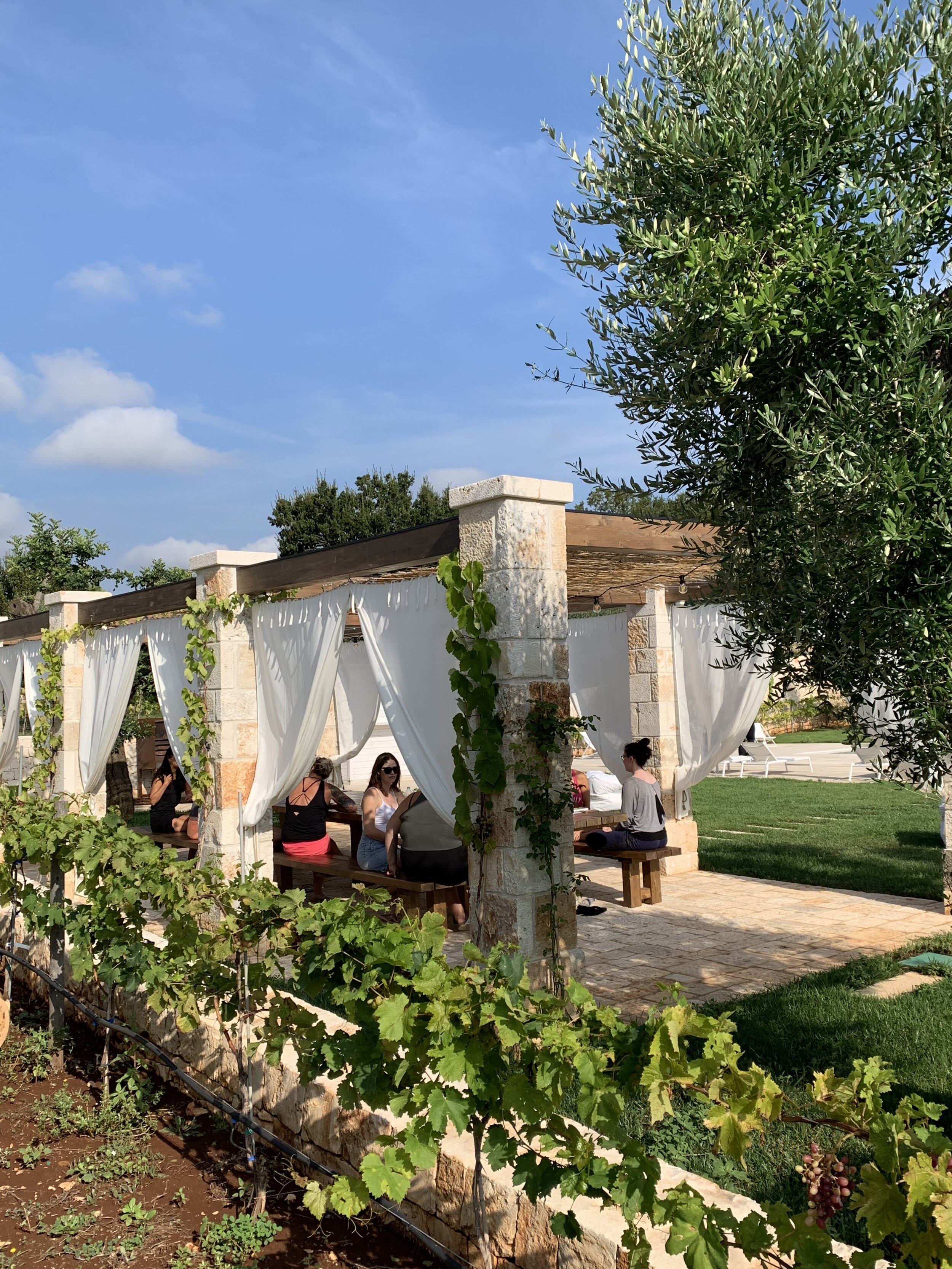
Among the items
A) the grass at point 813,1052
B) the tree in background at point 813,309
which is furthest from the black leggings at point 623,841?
the tree in background at point 813,309

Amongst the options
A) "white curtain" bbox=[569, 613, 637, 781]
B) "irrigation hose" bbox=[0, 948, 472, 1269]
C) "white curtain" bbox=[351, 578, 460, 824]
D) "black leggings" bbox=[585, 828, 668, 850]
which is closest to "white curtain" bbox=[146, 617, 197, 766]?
"irrigation hose" bbox=[0, 948, 472, 1269]

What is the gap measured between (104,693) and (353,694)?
373 cm

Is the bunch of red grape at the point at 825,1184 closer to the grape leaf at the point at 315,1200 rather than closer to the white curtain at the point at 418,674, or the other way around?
the grape leaf at the point at 315,1200

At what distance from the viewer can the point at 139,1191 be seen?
3.60 metres

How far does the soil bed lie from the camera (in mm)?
3180

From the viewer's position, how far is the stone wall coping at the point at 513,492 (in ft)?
15.5

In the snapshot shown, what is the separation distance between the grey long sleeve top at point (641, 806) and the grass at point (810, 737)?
618 inches

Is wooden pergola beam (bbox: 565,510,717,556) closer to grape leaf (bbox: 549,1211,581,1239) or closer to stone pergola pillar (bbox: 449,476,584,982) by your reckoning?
stone pergola pillar (bbox: 449,476,584,982)

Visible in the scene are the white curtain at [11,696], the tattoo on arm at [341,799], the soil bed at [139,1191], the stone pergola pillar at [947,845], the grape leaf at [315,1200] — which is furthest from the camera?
the white curtain at [11,696]

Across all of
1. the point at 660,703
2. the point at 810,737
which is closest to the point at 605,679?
the point at 660,703

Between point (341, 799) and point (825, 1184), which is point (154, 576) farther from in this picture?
point (825, 1184)

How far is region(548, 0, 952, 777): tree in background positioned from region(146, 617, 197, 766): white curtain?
5.05m

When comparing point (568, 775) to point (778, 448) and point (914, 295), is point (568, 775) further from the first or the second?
point (914, 295)

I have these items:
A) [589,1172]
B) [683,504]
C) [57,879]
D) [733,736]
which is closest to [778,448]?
[683,504]
